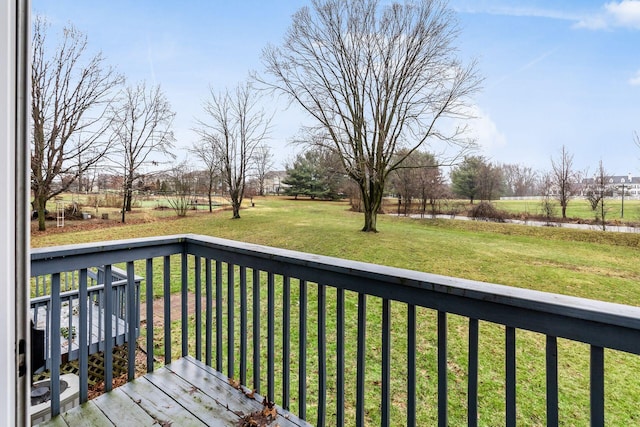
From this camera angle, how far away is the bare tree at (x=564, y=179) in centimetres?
232

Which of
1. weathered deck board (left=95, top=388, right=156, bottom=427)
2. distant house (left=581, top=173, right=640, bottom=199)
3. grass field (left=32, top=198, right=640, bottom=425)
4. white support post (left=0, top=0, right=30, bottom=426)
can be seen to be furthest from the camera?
distant house (left=581, top=173, right=640, bottom=199)

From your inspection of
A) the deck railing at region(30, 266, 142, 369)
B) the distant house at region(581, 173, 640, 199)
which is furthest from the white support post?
the distant house at region(581, 173, 640, 199)

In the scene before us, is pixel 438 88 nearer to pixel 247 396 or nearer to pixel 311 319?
pixel 311 319

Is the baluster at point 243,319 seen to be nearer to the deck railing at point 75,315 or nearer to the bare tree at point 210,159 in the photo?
the deck railing at point 75,315

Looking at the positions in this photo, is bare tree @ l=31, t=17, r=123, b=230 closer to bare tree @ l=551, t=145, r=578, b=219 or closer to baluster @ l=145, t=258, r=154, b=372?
baluster @ l=145, t=258, r=154, b=372

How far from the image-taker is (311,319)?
106 inches

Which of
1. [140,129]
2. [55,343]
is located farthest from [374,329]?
[140,129]

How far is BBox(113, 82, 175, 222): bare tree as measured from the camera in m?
2.88

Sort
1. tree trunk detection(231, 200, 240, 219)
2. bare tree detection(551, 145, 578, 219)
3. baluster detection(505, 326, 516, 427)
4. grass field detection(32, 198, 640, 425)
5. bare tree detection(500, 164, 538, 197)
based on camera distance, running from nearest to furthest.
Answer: baluster detection(505, 326, 516, 427) → grass field detection(32, 198, 640, 425) → bare tree detection(551, 145, 578, 219) → bare tree detection(500, 164, 538, 197) → tree trunk detection(231, 200, 240, 219)

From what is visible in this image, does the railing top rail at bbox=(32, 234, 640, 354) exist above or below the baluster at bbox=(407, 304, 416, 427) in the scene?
above

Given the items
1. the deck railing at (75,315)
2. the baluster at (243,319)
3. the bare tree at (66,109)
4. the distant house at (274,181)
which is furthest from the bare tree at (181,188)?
the baluster at (243,319)

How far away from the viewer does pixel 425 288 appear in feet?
2.98

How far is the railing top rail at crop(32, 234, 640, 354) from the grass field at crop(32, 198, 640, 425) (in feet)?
3.26

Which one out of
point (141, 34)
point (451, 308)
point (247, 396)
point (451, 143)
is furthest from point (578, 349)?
point (141, 34)
